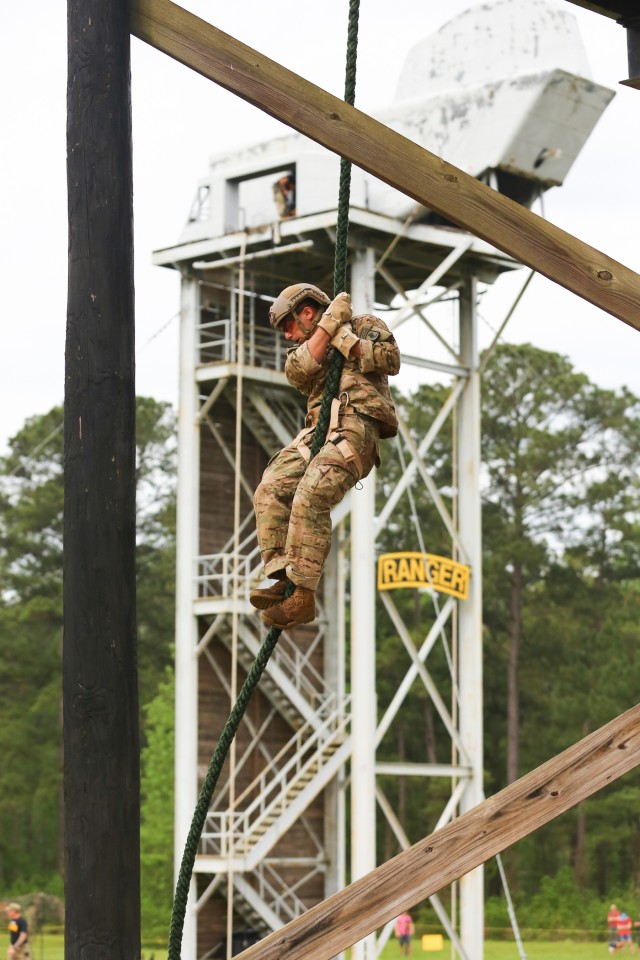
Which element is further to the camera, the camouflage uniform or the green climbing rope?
the camouflage uniform

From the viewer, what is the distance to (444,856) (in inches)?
221

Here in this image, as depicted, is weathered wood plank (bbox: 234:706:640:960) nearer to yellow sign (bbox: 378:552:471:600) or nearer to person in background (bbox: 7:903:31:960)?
yellow sign (bbox: 378:552:471:600)

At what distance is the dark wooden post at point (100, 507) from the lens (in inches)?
232

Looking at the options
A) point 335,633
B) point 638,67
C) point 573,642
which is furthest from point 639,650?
point 638,67

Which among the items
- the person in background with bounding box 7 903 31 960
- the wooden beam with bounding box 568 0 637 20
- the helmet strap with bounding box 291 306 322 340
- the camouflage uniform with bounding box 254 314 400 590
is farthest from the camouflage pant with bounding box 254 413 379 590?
the person in background with bounding box 7 903 31 960

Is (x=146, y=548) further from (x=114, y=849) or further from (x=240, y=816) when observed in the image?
(x=114, y=849)

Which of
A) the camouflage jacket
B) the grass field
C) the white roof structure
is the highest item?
the white roof structure

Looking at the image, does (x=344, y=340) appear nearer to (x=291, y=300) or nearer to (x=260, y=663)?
(x=291, y=300)

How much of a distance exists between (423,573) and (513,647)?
3012cm

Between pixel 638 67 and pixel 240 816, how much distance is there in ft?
67.0

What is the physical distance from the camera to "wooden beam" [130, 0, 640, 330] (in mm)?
5984

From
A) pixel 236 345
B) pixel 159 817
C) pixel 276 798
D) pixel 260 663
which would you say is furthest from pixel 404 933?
pixel 260 663

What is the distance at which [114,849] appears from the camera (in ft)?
19.3

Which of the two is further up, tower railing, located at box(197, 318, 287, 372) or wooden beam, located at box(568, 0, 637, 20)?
tower railing, located at box(197, 318, 287, 372)
